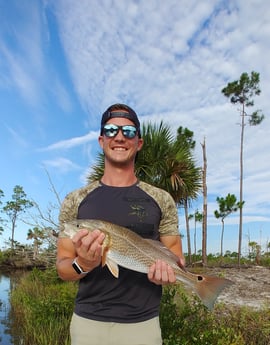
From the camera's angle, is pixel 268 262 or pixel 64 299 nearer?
pixel 64 299

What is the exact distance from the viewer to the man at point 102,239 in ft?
7.22

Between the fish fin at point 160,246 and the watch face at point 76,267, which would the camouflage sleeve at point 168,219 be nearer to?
the fish fin at point 160,246

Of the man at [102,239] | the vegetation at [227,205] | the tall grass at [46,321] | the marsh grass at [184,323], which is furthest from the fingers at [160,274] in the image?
the vegetation at [227,205]

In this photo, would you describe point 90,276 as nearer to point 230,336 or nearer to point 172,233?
point 172,233

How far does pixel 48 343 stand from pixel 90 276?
17.1 feet

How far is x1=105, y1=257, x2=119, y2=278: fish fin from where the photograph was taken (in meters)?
2.22

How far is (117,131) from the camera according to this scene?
270 cm

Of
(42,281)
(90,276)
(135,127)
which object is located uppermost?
(135,127)

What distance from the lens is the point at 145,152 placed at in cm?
1498

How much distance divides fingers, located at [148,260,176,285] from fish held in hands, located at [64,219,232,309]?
3.0 inches

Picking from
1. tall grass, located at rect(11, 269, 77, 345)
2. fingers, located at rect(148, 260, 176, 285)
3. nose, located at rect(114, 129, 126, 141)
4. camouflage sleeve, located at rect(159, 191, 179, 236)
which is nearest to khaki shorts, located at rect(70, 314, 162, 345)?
fingers, located at rect(148, 260, 176, 285)

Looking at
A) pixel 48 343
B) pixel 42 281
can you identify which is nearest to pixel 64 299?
pixel 48 343

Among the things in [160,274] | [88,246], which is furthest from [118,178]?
[160,274]

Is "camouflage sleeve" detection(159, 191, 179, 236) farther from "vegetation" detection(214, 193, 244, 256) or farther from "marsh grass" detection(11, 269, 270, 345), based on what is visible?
"vegetation" detection(214, 193, 244, 256)
